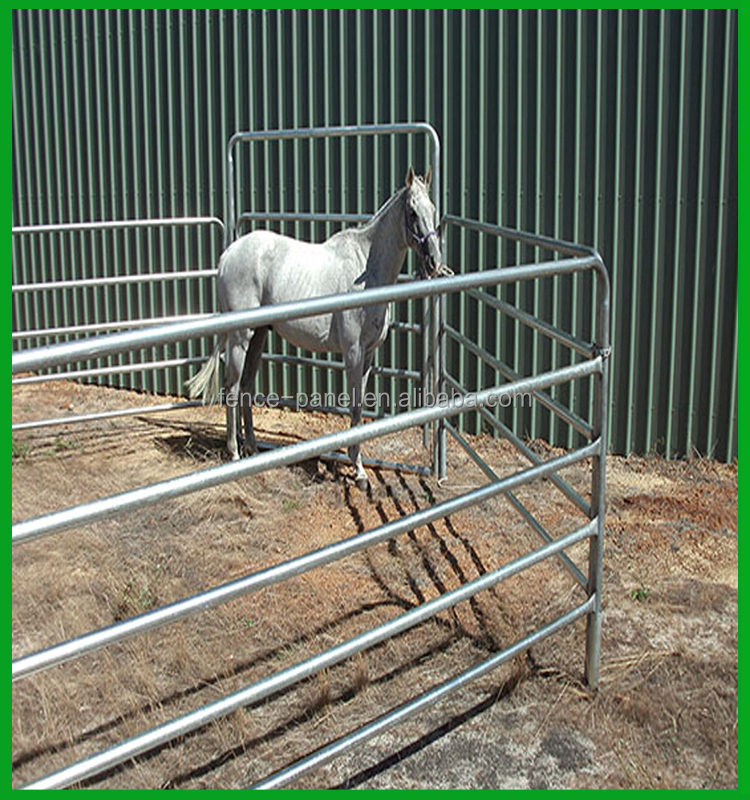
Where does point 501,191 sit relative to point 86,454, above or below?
above

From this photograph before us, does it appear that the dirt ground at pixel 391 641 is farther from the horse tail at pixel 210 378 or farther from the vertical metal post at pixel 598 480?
the horse tail at pixel 210 378

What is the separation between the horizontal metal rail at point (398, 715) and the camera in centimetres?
241

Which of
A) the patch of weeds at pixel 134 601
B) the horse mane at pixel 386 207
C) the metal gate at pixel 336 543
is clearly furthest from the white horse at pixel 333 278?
the patch of weeds at pixel 134 601

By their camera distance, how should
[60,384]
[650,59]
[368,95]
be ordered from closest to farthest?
1. [650,59]
2. [368,95]
3. [60,384]

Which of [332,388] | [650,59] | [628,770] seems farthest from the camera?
[332,388]

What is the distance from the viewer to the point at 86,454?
6066mm

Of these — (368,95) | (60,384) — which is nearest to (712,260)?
(368,95)

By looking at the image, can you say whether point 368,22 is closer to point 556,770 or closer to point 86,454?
point 86,454

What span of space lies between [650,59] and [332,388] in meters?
3.18

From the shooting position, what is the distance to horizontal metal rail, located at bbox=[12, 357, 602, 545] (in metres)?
1.90

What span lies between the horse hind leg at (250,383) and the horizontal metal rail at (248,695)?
3.18 metres

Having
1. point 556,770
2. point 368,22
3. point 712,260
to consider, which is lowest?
point 556,770

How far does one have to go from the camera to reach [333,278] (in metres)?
5.40

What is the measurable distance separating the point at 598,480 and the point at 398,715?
1.07 m
